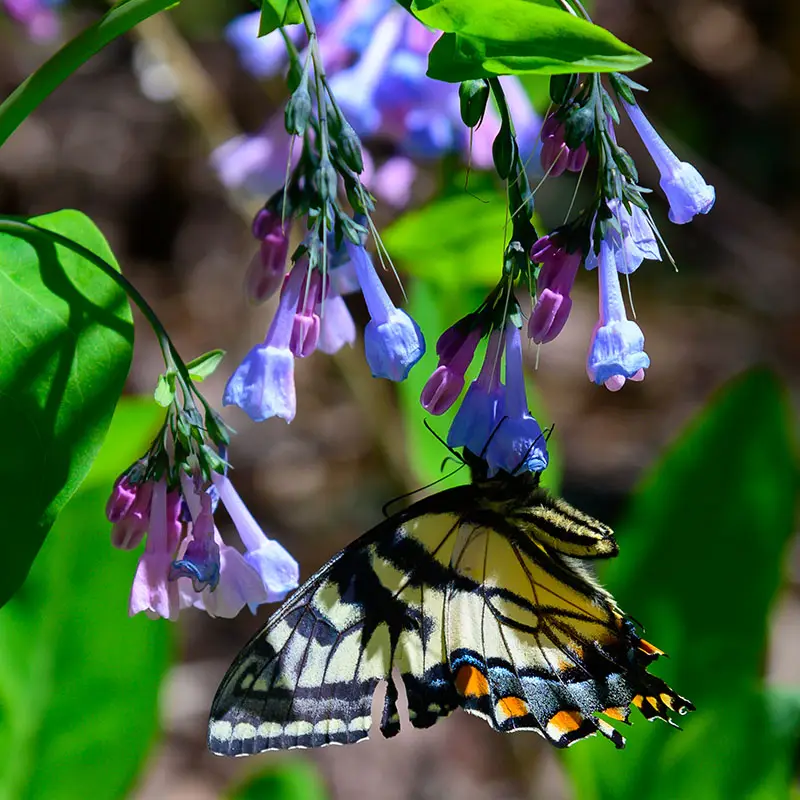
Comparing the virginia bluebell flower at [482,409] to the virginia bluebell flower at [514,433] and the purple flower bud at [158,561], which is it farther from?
the purple flower bud at [158,561]

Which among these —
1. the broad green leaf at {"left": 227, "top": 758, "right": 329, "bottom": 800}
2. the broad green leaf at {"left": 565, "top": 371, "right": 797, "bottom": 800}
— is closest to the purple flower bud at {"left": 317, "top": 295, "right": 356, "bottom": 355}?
the broad green leaf at {"left": 565, "top": 371, "right": 797, "bottom": 800}

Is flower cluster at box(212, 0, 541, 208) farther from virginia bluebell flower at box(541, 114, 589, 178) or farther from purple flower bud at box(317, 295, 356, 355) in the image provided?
virginia bluebell flower at box(541, 114, 589, 178)

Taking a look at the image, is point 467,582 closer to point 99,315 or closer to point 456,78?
point 99,315

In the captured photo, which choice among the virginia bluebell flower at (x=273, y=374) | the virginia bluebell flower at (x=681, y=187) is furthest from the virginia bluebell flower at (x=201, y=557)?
the virginia bluebell flower at (x=681, y=187)

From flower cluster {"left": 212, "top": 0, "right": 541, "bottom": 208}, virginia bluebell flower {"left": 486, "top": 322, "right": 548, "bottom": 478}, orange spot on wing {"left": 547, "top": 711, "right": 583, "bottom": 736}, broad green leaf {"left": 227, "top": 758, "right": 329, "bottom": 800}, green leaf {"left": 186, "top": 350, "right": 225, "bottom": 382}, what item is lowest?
orange spot on wing {"left": 547, "top": 711, "right": 583, "bottom": 736}

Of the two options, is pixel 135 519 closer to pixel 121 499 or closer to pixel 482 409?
pixel 121 499

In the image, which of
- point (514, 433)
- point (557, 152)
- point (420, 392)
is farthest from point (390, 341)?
point (420, 392)

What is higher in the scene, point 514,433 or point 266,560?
point 514,433
